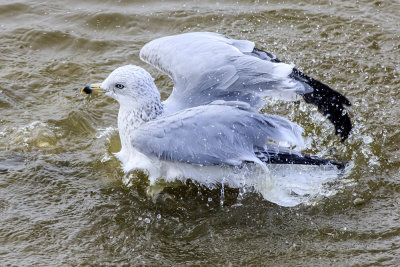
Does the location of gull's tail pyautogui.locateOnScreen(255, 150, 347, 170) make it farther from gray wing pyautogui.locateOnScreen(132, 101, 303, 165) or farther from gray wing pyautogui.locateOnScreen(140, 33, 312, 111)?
gray wing pyautogui.locateOnScreen(140, 33, 312, 111)

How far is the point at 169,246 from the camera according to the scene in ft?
13.1

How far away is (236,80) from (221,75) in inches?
5.0

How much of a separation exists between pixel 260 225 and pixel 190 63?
143cm

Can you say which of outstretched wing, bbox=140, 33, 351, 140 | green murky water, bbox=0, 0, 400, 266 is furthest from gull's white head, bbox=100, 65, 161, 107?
green murky water, bbox=0, 0, 400, 266

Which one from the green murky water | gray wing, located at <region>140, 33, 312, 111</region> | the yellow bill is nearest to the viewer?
the green murky water

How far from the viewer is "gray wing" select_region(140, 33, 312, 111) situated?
446 cm

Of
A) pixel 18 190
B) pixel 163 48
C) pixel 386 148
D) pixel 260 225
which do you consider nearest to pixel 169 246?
pixel 260 225

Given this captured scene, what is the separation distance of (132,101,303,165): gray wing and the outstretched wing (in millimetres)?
332

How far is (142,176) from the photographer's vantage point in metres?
4.79

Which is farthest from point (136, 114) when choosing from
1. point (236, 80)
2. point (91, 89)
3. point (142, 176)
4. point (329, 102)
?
point (329, 102)

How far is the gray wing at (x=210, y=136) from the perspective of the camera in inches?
162

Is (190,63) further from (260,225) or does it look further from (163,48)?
(260,225)

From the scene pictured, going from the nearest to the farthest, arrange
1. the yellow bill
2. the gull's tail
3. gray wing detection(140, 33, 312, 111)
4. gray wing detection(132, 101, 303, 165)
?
gray wing detection(132, 101, 303, 165)
the gull's tail
gray wing detection(140, 33, 312, 111)
the yellow bill

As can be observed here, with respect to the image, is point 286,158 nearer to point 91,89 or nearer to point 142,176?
point 142,176
